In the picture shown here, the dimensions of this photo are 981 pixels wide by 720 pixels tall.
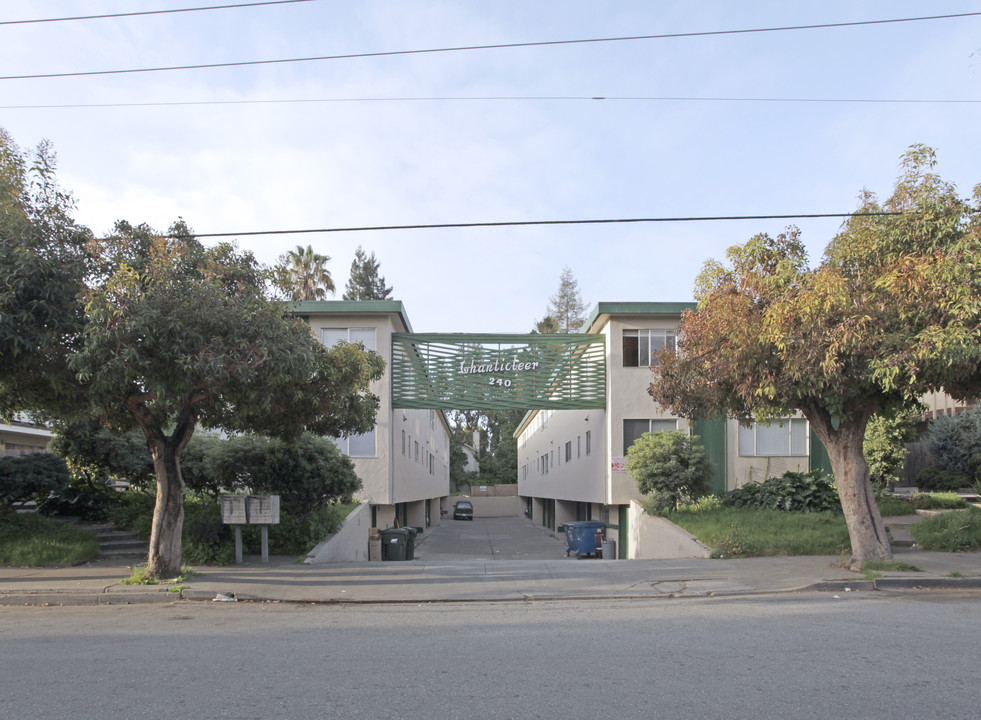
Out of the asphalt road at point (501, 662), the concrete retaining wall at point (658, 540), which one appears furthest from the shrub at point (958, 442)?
the asphalt road at point (501, 662)

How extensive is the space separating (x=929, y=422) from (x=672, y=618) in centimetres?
1923

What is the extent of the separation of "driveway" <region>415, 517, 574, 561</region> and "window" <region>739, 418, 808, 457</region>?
6.77 meters

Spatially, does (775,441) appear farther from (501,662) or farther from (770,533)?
(501,662)

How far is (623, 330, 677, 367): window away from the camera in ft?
78.0

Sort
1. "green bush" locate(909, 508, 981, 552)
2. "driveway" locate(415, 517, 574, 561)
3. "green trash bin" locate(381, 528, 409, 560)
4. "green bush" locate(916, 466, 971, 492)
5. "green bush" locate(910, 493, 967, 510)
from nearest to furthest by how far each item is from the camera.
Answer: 1. "green bush" locate(909, 508, 981, 552)
2. "green bush" locate(910, 493, 967, 510)
3. "green trash bin" locate(381, 528, 409, 560)
4. "green bush" locate(916, 466, 971, 492)
5. "driveway" locate(415, 517, 574, 561)

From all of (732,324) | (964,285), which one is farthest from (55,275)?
(964,285)

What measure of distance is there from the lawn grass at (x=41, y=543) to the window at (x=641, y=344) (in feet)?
48.8

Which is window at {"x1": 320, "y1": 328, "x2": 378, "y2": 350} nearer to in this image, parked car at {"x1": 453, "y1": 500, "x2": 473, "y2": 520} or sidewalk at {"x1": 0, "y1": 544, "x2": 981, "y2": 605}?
sidewalk at {"x1": 0, "y1": 544, "x2": 981, "y2": 605}

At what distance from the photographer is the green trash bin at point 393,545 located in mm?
21453

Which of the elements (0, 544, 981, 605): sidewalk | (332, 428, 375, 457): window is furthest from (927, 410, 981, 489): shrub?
(332, 428, 375, 457): window

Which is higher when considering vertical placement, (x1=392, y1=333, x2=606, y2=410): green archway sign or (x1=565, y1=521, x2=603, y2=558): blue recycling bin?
(x1=392, y1=333, x2=606, y2=410): green archway sign

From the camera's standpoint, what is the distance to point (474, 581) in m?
13.4

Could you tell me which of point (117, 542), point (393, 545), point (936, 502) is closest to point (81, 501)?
point (117, 542)

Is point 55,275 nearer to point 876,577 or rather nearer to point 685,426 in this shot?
point 876,577
